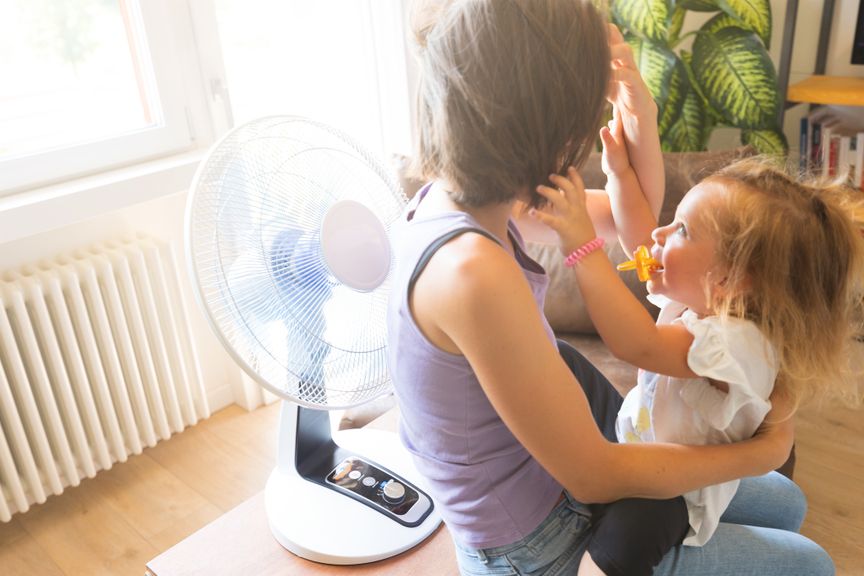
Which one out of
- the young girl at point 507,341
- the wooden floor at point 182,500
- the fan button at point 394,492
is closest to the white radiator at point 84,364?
the wooden floor at point 182,500

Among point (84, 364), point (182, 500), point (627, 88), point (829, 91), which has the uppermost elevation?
point (627, 88)

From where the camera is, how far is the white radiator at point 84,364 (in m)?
1.89

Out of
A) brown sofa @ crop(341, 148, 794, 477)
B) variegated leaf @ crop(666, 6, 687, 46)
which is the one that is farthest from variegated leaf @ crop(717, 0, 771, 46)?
brown sofa @ crop(341, 148, 794, 477)

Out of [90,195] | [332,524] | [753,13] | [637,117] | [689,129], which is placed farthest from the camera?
[689,129]

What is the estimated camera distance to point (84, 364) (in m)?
2.05

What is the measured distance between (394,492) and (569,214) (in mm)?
616

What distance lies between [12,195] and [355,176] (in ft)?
3.89

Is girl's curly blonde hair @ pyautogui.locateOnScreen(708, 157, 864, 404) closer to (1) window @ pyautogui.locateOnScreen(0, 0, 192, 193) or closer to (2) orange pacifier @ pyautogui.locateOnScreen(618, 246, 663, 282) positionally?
(2) orange pacifier @ pyautogui.locateOnScreen(618, 246, 663, 282)

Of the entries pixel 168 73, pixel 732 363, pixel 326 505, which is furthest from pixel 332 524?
pixel 168 73

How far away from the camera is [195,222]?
95 cm

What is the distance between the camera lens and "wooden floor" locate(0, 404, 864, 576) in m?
1.88

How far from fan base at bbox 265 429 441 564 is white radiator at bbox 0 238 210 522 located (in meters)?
0.94

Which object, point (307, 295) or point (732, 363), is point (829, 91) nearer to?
point (732, 363)

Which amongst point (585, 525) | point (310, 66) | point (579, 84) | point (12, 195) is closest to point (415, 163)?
point (579, 84)
